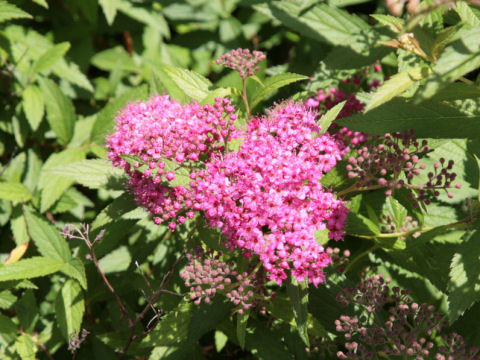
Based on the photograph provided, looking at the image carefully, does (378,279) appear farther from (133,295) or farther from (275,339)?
(133,295)

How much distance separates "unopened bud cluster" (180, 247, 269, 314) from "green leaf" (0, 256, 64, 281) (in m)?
0.85

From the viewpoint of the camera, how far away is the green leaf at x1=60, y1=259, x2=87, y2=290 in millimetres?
2747

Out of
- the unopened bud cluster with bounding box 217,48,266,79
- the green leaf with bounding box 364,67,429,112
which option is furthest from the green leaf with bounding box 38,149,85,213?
the green leaf with bounding box 364,67,429,112

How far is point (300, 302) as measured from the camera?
2.19m

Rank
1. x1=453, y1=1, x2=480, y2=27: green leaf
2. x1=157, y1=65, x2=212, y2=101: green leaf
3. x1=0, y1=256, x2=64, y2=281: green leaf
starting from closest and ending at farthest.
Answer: x1=453, y1=1, x2=480, y2=27: green leaf, x1=157, y1=65, x2=212, y2=101: green leaf, x1=0, y1=256, x2=64, y2=281: green leaf

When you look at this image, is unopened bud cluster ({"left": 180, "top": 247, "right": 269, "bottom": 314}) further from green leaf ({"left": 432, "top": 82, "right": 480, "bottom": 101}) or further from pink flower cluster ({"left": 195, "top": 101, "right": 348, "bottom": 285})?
green leaf ({"left": 432, "top": 82, "right": 480, "bottom": 101})

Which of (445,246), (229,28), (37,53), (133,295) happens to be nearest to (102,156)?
(133,295)

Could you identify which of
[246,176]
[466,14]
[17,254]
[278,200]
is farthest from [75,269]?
[466,14]

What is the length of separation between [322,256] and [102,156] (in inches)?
52.5

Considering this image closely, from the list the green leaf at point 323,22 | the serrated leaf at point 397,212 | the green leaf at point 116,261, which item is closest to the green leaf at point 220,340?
the green leaf at point 116,261

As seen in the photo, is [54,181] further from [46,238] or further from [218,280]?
[218,280]

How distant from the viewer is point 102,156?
2859 millimetres

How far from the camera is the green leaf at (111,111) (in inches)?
126

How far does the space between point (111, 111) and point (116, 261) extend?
0.91m
